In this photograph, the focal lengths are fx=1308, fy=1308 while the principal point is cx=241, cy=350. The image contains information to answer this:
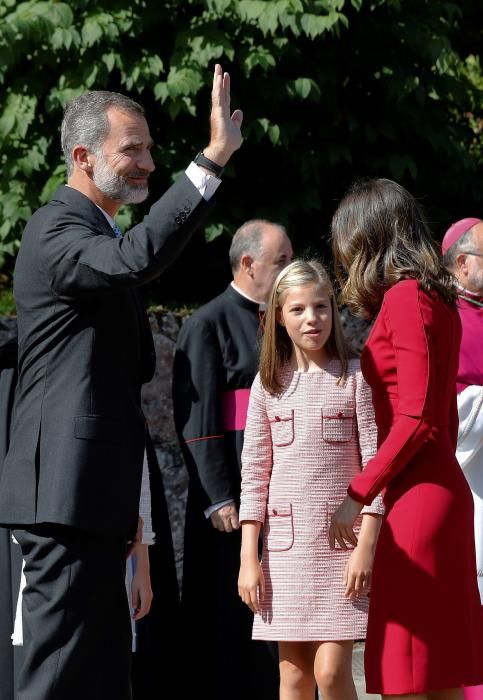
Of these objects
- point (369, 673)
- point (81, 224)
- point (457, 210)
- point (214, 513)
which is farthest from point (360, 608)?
point (457, 210)

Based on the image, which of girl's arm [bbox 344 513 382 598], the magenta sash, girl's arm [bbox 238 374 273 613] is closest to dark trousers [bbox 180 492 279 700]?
the magenta sash

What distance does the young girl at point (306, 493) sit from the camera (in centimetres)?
388

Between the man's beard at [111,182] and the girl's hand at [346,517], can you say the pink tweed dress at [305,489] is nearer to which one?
the girl's hand at [346,517]

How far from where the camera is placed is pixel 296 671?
396 cm

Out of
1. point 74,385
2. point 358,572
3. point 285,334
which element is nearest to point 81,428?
point 74,385

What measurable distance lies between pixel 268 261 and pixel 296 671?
1.83 meters

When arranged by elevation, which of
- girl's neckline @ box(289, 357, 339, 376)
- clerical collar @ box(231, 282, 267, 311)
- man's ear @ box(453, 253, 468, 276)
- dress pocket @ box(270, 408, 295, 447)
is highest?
man's ear @ box(453, 253, 468, 276)

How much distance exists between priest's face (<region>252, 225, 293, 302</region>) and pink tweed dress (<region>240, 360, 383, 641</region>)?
119 centimetres

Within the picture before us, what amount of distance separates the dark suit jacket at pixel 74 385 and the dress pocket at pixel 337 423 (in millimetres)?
801

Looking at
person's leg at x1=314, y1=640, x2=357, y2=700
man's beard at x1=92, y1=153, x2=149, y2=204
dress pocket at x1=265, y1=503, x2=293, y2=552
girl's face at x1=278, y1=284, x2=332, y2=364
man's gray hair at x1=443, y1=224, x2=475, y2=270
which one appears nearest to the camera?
man's beard at x1=92, y1=153, x2=149, y2=204

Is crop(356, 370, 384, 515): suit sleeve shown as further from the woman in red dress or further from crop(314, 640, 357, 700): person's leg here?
crop(314, 640, 357, 700): person's leg

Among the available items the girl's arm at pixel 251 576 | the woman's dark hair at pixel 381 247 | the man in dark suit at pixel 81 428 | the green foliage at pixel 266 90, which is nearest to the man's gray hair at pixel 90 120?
the man in dark suit at pixel 81 428

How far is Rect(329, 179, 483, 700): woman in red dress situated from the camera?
3312 millimetres

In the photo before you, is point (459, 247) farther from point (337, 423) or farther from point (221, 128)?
point (221, 128)
